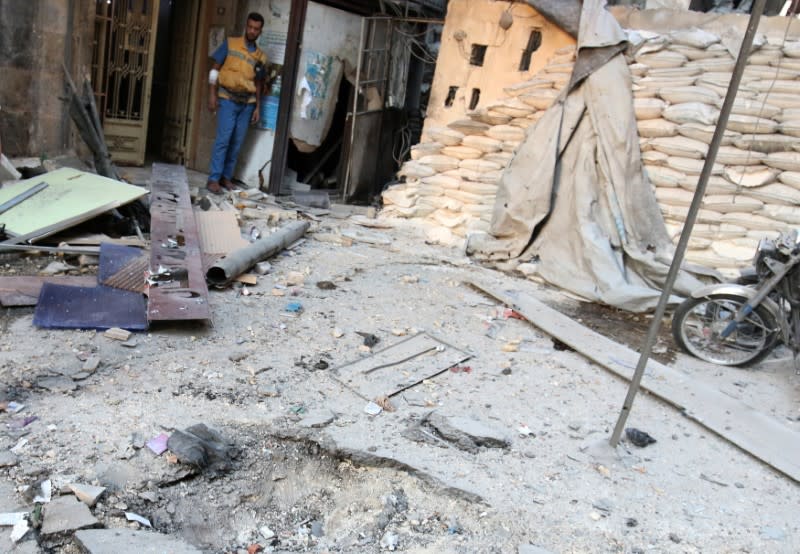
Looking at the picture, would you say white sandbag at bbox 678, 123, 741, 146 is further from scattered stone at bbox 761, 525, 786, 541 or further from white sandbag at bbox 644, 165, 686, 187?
scattered stone at bbox 761, 525, 786, 541

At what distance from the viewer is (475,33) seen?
734 centimetres

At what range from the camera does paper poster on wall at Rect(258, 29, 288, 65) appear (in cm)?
787

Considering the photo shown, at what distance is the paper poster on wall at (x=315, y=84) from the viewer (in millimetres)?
8047

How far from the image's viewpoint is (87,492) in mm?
2514

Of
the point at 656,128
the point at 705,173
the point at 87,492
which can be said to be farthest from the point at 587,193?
the point at 87,492

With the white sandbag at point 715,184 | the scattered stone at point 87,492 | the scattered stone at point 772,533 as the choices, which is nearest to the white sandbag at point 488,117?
the white sandbag at point 715,184

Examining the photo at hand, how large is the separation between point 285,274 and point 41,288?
5.63 ft

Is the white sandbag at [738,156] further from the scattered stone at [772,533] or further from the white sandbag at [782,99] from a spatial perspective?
the scattered stone at [772,533]

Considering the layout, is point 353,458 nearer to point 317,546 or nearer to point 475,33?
point 317,546

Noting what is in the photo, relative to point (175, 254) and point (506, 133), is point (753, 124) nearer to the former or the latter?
point (506, 133)

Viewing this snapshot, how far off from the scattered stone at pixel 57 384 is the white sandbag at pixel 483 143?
481 cm

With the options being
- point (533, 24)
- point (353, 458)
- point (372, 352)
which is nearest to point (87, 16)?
point (533, 24)

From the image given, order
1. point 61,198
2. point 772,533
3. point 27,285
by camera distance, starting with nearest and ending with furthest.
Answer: point 772,533 → point 27,285 → point 61,198

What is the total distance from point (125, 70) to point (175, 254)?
4.15 metres
